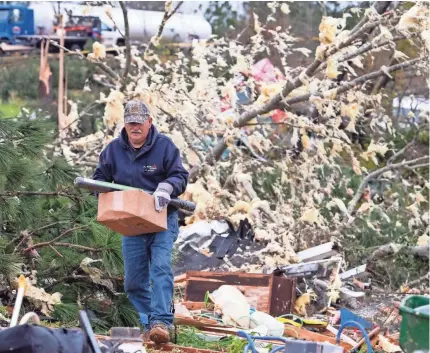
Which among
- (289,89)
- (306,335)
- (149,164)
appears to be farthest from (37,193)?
(289,89)

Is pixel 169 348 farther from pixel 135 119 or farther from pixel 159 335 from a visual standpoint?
pixel 135 119

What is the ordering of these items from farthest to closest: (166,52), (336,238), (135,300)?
(166,52)
(336,238)
(135,300)

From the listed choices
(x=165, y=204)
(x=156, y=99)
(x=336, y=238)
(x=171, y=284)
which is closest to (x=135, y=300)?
(x=171, y=284)

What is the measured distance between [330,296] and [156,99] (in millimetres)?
2722

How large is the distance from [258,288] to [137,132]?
274 cm

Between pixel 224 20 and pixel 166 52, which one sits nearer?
pixel 166 52

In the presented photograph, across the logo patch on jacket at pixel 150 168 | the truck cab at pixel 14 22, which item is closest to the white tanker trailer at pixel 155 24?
the logo patch on jacket at pixel 150 168

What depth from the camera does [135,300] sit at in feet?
22.8

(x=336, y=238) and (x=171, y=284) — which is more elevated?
(x=171, y=284)

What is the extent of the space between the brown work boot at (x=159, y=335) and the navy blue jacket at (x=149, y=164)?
2.85ft

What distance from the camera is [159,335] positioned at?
20.9 feet

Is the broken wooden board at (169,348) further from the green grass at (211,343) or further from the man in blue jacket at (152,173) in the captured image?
the green grass at (211,343)

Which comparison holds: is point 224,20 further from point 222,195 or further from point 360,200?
point 222,195

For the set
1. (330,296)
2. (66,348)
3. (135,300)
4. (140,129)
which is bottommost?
(330,296)
